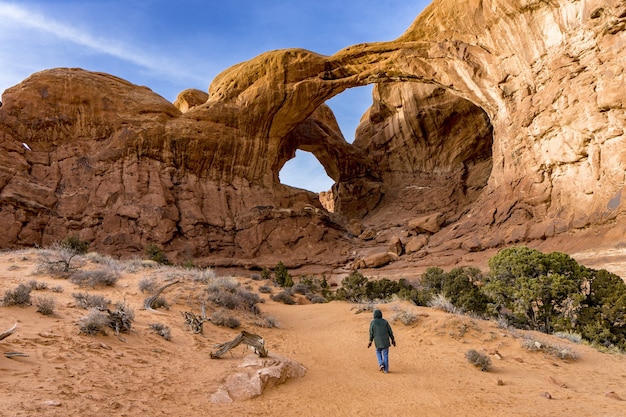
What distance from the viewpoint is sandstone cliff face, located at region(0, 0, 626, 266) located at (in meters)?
20.7

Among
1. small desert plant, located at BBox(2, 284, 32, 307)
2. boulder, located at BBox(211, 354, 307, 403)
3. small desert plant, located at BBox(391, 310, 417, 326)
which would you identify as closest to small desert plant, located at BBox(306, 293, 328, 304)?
small desert plant, located at BBox(391, 310, 417, 326)

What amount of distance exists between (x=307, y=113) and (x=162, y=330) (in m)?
29.4

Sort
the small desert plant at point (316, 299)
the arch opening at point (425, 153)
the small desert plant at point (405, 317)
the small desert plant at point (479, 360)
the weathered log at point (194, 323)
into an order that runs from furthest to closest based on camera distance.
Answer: the arch opening at point (425, 153)
the small desert plant at point (316, 299)
the small desert plant at point (405, 317)
the weathered log at point (194, 323)
the small desert plant at point (479, 360)

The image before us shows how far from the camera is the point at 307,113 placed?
34.8 metres

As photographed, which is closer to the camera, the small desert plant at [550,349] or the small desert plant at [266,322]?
the small desert plant at [550,349]

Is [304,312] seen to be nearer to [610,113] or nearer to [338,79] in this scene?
[610,113]

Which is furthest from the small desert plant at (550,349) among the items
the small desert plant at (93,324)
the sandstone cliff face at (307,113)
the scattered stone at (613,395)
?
the sandstone cliff face at (307,113)

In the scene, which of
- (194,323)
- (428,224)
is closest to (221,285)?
(194,323)

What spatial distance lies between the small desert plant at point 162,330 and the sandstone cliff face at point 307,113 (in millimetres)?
20036

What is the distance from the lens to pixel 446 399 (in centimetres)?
560

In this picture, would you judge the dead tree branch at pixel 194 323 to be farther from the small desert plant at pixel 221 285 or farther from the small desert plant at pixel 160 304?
the small desert plant at pixel 221 285

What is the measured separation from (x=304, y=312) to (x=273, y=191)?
21425 millimetres

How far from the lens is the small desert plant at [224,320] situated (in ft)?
31.1

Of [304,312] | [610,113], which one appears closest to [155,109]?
[304,312]
